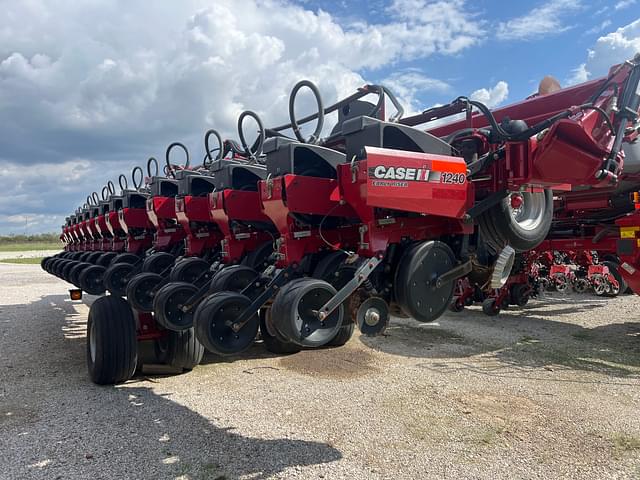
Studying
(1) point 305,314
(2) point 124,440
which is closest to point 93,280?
(2) point 124,440

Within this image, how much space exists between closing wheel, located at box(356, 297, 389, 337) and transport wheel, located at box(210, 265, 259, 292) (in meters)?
1.45

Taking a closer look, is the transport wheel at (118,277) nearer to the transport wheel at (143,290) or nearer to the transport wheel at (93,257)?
the transport wheel at (143,290)

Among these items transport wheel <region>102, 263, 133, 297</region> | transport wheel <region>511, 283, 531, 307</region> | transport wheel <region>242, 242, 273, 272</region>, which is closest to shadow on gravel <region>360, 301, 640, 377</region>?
transport wheel <region>511, 283, 531, 307</region>

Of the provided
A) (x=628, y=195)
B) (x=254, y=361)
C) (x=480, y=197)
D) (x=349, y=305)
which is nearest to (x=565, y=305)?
(x=628, y=195)

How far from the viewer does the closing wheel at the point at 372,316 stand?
3393 millimetres

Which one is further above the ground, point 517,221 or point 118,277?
point 517,221

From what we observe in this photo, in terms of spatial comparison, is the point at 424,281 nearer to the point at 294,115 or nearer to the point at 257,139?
the point at 294,115

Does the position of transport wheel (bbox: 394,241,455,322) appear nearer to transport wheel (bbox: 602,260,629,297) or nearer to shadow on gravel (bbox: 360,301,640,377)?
shadow on gravel (bbox: 360,301,640,377)

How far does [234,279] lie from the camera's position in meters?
4.61

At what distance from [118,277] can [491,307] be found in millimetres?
6517

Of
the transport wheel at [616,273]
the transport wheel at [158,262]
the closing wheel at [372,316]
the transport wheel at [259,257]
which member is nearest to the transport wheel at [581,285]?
the transport wheel at [616,273]

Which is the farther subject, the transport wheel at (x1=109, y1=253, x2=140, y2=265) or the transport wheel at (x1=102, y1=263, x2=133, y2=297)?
the transport wheel at (x1=109, y1=253, x2=140, y2=265)

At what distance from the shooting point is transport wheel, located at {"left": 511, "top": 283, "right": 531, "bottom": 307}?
1011 cm

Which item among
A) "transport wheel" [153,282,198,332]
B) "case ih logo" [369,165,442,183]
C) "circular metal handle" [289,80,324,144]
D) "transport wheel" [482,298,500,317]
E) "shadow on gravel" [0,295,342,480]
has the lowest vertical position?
"shadow on gravel" [0,295,342,480]
